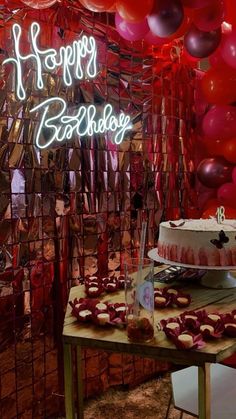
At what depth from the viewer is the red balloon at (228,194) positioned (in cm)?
334

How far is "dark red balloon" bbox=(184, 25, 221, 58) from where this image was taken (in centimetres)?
275

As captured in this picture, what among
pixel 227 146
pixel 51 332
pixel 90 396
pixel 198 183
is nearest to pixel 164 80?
pixel 227 146

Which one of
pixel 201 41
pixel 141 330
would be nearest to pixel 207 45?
pixel 201 41

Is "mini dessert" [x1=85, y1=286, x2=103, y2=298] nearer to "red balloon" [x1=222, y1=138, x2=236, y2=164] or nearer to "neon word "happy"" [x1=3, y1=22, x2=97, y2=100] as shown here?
"neon word "happy"" [x1=3, y1=22, x2=97, y2=100]

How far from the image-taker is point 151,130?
10.9ft

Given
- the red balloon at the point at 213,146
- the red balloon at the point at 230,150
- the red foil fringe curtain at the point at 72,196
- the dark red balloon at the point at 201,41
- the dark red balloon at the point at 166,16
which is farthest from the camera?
the red balloon at the point at 213,146

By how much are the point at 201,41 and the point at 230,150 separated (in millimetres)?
812

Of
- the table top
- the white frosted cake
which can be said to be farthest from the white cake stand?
the table top

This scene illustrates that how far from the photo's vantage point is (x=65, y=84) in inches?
106

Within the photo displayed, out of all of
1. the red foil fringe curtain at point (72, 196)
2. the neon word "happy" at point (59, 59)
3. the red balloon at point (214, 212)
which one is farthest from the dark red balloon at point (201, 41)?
the red balloon at point (214, 212)

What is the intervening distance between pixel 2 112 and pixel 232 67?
1.53m

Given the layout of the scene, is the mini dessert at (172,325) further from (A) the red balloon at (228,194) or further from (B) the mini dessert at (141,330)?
(A) the red balloon at (228,194)

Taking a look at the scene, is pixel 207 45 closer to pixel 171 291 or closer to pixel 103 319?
pixel 171 291

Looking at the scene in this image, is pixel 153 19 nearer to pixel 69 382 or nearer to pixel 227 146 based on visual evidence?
pixel 227 146
